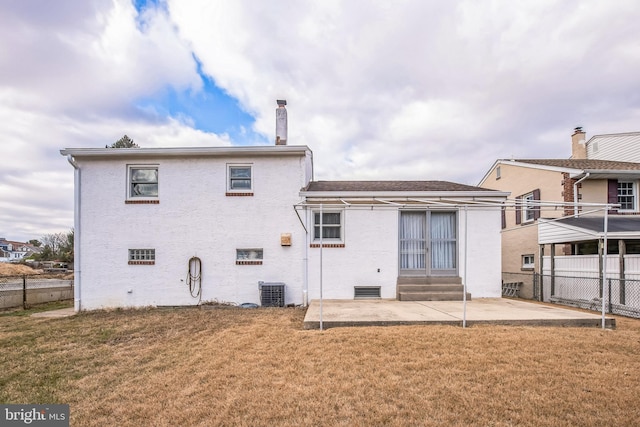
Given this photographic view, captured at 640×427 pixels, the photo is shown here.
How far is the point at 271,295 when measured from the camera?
30.2 feet

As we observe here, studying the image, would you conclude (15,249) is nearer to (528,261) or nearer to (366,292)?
(366,292)

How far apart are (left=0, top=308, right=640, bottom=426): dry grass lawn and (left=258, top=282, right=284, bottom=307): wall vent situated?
8.74ft

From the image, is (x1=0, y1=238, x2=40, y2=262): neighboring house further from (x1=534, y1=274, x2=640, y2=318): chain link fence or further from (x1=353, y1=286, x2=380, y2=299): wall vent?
(x1=534, y1=274, x2=640, y2=318): chain link fence

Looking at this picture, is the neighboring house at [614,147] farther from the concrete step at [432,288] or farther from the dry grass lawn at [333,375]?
the dry grass lawn at [333,375]

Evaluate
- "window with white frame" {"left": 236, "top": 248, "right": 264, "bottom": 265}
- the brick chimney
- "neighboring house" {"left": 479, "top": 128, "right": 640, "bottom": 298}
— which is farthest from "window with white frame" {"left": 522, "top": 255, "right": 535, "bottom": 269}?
"window with white frame" {"left": 236, "top": 248, "right": 264, "bottom": 265}

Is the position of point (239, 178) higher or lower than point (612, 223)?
higher

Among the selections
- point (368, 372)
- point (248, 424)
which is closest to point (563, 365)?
point (368, 372)

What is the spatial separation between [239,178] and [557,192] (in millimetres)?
12614

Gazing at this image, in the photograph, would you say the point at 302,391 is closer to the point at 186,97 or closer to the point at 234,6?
the point at 234,6

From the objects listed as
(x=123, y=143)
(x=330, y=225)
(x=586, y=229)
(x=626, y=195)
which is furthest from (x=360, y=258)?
(x=123, y=143)

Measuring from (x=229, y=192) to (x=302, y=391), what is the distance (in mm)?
7116

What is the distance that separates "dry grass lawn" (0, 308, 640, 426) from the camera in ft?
10.2

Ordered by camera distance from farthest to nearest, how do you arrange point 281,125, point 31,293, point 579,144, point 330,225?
point 579,144, point 31,293, point 281,125, point 330,225

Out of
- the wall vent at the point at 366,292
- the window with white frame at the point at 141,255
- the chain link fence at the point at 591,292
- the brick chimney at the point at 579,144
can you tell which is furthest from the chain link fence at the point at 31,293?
the brick chimney at the point at 579,144
